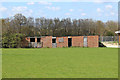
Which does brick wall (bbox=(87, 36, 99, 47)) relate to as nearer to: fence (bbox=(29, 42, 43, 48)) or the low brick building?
the low brick building

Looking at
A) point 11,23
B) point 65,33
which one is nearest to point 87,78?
point 11,23

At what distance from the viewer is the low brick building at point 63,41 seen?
35375 mm

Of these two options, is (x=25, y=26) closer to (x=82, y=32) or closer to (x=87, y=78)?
(x=82, y=32)

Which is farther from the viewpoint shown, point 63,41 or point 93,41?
point 63,41

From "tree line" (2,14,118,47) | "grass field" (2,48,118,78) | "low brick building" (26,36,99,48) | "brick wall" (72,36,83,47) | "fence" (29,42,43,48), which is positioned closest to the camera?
"grass field" (2,48,118,78)

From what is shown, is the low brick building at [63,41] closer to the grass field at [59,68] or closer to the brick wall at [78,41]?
the brick wall at [78,41]

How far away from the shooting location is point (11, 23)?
43969 millimetres

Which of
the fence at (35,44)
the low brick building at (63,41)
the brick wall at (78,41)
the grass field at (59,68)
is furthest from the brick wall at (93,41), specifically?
the grass field at (59,68)

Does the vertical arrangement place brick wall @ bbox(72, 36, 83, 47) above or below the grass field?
above

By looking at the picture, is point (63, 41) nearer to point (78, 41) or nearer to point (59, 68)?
point (78, 41)

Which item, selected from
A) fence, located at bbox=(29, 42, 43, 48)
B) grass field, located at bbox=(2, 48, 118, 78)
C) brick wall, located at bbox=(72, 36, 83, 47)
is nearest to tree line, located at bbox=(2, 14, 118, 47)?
fence, located at bbox=(29, 42, 43, 48)

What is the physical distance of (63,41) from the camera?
36.4 meters

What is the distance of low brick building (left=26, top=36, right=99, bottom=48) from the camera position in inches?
1393

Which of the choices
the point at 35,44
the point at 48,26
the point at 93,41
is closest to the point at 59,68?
the point at 35,44
